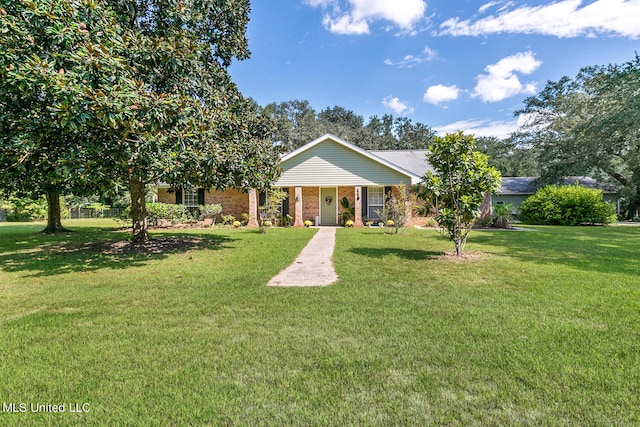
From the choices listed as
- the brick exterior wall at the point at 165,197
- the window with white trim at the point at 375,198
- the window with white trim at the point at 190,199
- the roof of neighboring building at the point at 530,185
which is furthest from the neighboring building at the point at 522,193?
the brick exterior wall at the point at 165,197

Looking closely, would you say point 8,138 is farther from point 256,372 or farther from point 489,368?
point 489,368

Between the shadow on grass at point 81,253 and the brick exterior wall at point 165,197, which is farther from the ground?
the brick exterior wall at point 165,197

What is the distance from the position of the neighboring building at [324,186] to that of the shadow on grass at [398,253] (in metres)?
9.61

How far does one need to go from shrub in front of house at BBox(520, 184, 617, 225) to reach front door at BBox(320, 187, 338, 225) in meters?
13.9

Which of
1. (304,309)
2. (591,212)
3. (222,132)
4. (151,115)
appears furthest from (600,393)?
(591,212)

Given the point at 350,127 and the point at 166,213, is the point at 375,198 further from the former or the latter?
the point at 350,127

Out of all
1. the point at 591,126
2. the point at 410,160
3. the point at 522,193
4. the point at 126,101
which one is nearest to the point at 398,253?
the point at 126,101

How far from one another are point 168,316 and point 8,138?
5894mm

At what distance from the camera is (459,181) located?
318 inches

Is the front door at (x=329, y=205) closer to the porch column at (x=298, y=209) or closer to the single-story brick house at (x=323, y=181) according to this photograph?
the single-story brick house at (x=323, y=181)

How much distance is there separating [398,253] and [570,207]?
1883 centimetres

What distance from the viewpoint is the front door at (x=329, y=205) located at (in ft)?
68.1

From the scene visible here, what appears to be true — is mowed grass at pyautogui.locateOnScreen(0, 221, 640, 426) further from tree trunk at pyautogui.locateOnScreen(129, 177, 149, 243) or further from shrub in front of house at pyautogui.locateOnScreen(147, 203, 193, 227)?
shrub in front of house at pyautogui.locateOnScreen(147, 203, 193, 227)

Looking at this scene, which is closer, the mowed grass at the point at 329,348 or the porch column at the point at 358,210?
the mowed grass at the point at 329,348
